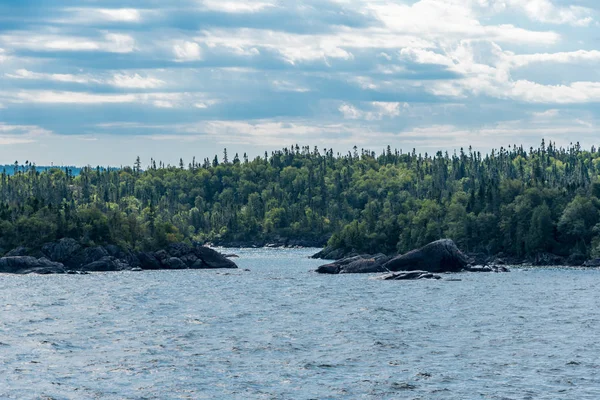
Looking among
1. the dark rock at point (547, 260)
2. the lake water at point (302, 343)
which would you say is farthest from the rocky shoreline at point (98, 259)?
the dark rock at point (547, 260)

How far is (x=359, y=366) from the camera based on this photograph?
52312mm

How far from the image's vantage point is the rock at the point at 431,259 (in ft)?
479

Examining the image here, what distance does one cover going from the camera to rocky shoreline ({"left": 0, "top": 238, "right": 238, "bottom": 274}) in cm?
15288

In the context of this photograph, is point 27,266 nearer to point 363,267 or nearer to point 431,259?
point 363,267

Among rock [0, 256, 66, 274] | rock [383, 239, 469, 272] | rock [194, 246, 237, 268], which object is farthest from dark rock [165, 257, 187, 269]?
rock [383, 239, 469, 272]

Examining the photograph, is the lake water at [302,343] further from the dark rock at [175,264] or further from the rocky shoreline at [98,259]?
the dark rock at [175,264]

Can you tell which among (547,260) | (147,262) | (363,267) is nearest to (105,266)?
(147,262)

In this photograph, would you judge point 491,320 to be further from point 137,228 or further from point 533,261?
point 137,228

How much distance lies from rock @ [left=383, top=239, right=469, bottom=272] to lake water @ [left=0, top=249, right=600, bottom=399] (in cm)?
3133

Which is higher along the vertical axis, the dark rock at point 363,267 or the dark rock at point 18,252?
the dark rock at point 18,252

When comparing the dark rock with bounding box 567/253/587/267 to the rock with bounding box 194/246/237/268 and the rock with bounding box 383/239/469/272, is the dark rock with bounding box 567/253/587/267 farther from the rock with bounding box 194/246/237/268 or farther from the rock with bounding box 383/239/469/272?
the rock with bounding box 194/246/237/268

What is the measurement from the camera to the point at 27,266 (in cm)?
15238

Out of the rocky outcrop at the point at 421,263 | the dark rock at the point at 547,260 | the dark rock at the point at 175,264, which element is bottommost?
the dark rock at the point at 175,264

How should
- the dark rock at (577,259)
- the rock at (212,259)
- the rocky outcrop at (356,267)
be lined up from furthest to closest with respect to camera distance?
the rock at (212,259) → the dark rock at (577,259) → the rocky outcrop at (356,267)
